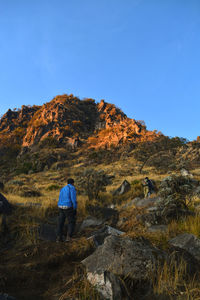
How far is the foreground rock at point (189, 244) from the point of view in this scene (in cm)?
289

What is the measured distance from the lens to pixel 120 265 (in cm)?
230

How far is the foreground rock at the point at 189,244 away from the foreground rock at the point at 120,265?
68cm

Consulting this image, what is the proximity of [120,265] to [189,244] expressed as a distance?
1.50m

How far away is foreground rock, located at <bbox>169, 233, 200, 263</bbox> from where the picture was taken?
2891 millimetres

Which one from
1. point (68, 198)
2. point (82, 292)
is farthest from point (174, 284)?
point (68, 198)

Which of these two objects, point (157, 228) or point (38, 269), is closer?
point (38, 269)

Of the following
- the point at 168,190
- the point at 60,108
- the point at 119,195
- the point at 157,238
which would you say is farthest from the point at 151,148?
the point at 60,108

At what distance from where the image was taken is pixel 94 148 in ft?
185

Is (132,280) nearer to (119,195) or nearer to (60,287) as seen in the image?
(60,287)

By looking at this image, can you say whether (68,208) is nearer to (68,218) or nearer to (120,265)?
(68,218)

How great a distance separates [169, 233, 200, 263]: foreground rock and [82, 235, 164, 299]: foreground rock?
679mm

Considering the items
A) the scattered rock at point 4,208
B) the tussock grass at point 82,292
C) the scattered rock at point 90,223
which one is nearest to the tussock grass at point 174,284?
the tussock grass at point 82,292

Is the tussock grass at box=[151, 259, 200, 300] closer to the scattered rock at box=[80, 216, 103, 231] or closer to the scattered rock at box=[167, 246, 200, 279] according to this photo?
the scattered rock at box=[167, 246, 200, 279]

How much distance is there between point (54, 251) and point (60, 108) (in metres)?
74.1
